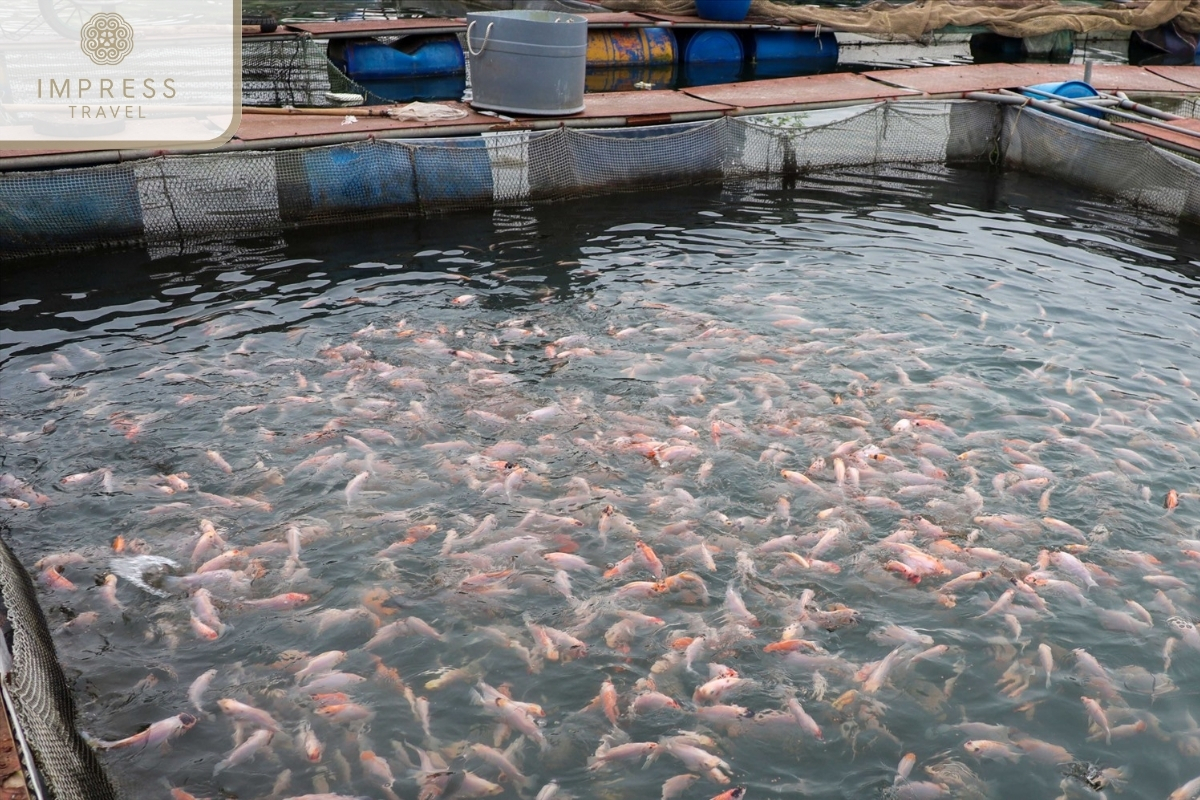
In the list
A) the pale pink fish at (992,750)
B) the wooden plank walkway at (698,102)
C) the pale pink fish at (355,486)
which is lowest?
the pale pink fish at (992,750)

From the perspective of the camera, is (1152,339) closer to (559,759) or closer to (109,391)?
(559,759)

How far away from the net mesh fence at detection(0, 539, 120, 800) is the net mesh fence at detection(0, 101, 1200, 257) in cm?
565

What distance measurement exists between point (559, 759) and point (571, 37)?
952 cm

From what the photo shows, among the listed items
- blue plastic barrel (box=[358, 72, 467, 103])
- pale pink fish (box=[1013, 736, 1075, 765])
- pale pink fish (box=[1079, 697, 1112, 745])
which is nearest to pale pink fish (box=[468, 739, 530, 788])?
pale pink fish (box=[1013, 736, 1075, 765])

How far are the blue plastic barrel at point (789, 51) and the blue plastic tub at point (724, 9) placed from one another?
1.61 feet

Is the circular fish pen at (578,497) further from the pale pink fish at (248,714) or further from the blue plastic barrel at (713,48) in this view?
the blue plastic barrel at (713,48)

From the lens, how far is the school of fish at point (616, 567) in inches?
188

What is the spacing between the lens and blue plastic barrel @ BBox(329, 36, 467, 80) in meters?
18.4

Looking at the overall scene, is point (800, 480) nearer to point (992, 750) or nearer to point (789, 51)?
point (992, 750)

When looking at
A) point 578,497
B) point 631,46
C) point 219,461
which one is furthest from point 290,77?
point 578,497

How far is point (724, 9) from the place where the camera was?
2058cm

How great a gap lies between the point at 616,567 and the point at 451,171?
712cm

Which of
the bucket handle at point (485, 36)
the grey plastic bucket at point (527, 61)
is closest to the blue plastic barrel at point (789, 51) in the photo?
the grey plastic bucket at point (527, 61)

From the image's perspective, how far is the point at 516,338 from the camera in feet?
28.9
